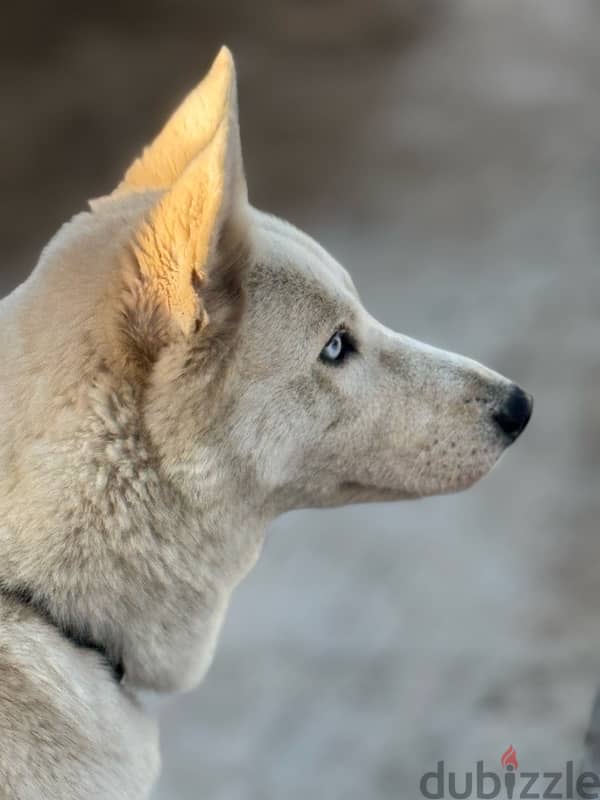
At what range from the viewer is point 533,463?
15.2ft

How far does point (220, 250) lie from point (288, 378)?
25cm

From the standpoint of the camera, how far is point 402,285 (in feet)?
18.0

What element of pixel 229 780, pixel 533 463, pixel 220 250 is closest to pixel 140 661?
pixel 220 250

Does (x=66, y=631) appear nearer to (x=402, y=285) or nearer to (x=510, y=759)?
(x=510, y=759)

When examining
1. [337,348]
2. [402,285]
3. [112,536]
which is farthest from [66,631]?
[402,285]

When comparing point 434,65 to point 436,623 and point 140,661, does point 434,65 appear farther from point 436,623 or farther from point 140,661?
point 140,661

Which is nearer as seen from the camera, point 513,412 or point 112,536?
point 112,536

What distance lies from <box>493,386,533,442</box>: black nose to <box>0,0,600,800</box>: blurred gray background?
1.65m

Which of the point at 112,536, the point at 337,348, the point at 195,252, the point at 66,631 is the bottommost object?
the point at 66,631

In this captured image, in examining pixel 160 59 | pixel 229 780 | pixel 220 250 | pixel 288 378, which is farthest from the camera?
pixel 160 59

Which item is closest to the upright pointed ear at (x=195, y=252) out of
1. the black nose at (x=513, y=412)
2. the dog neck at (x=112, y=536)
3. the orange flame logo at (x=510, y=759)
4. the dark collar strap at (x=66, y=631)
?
the dog neck at (x=112, y=536)

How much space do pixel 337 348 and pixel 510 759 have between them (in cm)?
196

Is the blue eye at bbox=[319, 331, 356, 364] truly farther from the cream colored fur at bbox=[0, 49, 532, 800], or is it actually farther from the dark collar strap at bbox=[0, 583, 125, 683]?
the dark collar strap at bbox=[0, 583, 125, 683]

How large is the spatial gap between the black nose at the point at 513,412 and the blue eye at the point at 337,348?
1.01 feet
